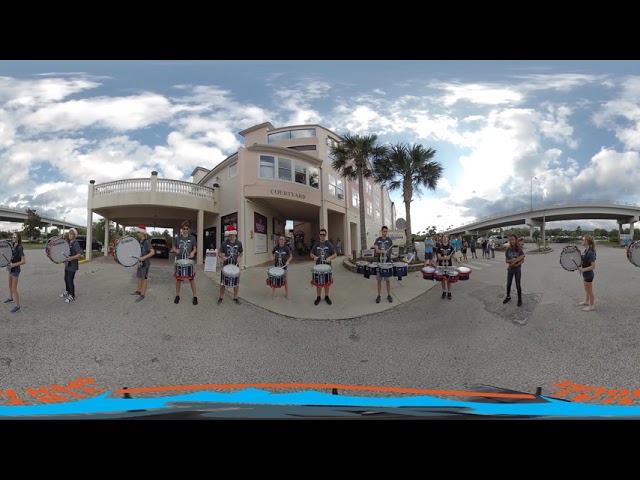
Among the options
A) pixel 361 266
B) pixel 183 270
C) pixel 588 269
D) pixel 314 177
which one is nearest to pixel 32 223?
pixel 183 270

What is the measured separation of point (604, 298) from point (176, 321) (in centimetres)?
590

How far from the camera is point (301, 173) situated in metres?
8.59

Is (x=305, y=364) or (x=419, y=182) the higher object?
(x=419, y=182)

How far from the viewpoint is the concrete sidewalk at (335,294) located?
3121 millimetres

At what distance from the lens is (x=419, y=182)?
861cm

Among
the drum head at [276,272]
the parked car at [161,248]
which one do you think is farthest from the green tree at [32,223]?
the drum head at [276,272]

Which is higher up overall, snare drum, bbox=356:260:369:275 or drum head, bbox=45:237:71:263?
drum head, bbox=45:237:71:263

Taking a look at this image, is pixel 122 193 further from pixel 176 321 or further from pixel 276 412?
pixel 276 412

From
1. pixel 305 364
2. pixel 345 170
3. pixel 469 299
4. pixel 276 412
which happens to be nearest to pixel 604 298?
pixel 469 299

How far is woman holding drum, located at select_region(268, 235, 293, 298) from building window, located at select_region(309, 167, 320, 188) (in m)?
5.42

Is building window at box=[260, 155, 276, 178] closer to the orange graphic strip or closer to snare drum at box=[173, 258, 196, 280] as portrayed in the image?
snare drum at box=[173, 258, 196, 280]

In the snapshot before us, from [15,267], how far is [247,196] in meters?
4.79

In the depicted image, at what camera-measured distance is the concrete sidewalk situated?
312 centimetres

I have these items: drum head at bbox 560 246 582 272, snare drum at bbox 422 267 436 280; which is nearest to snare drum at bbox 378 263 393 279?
snare drum at bbox 422 267 436 280
